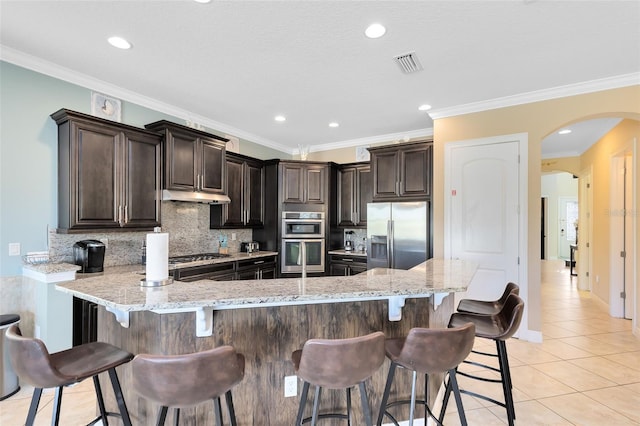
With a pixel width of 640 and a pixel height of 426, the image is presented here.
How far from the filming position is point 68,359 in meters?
1.59

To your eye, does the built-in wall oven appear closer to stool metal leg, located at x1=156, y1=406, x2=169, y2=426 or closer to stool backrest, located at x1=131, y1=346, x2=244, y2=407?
stool metal leg, located at x1=156, y1=406, x2=169, y2=426

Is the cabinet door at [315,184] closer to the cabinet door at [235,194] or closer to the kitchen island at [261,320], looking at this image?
the cabinet door at [235,194]

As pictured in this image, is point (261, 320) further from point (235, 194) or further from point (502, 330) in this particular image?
point (235, 194)

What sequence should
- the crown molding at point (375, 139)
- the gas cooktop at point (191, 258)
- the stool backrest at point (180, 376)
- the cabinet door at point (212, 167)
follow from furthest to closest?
the crown molding at point (375, 139)
the cabinet door at point (212, 167)
the gas cooktop at point (191, 258)
the stool backrest at point (180, 376)

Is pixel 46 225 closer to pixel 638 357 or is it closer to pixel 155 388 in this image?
pixel 155 388

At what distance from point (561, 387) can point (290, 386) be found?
2388 mm

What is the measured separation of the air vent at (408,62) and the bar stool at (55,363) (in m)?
2.94

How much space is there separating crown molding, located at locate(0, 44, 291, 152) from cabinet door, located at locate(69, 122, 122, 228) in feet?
1.75

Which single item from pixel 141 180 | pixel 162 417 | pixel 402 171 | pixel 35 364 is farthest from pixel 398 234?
pixel 35 364

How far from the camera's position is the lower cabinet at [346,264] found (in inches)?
200

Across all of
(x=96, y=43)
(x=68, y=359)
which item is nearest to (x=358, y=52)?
(x=96, y=43)

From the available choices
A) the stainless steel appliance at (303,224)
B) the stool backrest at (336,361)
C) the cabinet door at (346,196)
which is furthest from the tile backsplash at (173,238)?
the stool backrest at (336,361)

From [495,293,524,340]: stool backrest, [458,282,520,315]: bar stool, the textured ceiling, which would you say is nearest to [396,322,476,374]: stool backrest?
[495,293,524,340]: stool backrest

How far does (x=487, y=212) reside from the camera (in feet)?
12.4
